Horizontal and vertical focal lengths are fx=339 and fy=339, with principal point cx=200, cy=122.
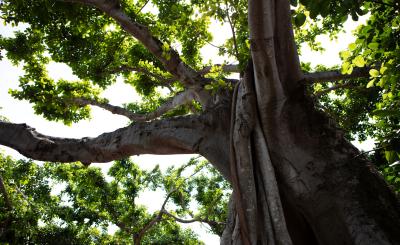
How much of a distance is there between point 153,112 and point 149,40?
186 cm

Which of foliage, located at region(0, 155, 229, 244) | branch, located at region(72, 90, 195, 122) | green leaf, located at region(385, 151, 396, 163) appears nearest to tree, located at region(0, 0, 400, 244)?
green leaf, located at region(385, 151, 396, 163)

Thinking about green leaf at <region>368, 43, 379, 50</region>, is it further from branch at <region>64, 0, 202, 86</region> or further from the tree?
branch at <region>64, 0, 202, 86</region>

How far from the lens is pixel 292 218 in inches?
113

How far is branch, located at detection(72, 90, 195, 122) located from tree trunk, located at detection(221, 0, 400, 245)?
1730 millimetres

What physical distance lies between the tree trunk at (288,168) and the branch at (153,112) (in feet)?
5.68

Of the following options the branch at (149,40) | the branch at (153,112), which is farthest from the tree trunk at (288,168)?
the branch at (153,112)

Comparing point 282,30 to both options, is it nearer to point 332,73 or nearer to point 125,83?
point 332,73

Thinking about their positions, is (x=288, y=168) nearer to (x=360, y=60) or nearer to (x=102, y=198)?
(x=360, y=60)

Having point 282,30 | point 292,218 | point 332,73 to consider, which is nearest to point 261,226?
point 292,218

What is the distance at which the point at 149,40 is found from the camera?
14.4 feet

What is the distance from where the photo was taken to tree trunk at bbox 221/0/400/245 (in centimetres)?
250

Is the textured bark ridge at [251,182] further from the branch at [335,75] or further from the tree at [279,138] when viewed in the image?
the branch at [335,75]

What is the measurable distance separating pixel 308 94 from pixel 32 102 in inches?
234

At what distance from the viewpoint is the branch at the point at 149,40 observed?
14.3 feet
